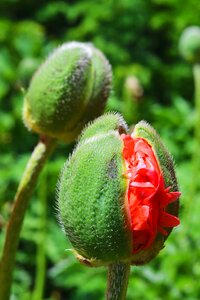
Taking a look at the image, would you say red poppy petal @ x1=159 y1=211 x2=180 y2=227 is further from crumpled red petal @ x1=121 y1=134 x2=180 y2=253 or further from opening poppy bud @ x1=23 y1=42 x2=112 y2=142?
opening poppy bud @ x1=23 y1=42 x2=112 y2=142

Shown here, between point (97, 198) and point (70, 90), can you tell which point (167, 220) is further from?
point (70, 90)

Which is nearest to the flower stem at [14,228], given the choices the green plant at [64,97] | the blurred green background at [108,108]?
the green plant at [64,97]

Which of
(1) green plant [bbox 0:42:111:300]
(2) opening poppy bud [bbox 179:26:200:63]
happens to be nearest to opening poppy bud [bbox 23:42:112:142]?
(1) green plant [bbox 0:42:111:300]

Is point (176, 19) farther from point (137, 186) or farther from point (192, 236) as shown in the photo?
point (137, 186)

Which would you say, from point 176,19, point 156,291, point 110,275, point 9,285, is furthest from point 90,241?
point 176,19

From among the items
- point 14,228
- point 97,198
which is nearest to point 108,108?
point 14,228

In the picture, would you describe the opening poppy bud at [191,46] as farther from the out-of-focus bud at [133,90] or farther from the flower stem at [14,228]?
the flower stem at [14,228]
